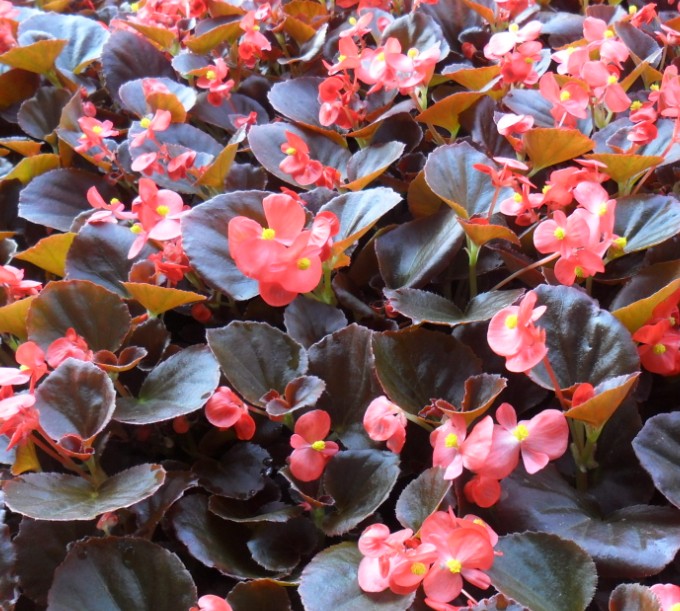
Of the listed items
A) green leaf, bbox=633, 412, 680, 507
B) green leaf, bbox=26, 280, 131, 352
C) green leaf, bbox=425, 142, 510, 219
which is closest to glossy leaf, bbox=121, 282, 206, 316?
green leaf, bbox=26, 280, 131, 352

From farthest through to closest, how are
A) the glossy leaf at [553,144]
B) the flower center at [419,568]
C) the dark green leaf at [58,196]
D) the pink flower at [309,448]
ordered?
1. the dark green leaf at [58,196]
2. the glossy leaf at [553,144]
3. the pink flower at [309,448]
4. the flower center at [419,568]

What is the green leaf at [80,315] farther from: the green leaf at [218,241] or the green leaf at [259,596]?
the green leaf at [259,596]

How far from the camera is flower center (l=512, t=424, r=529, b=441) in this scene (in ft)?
1.63

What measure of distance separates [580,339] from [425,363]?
0.40ft

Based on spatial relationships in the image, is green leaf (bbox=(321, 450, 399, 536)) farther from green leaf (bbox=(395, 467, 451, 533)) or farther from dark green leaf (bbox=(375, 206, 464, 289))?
dark green leaf (bbox=(375, 206, 464, 289))

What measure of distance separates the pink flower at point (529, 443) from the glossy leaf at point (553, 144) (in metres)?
0.30

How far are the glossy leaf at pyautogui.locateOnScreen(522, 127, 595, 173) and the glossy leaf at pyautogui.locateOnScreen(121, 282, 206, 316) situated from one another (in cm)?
34

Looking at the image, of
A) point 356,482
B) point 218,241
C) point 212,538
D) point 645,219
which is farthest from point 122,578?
point 645,219

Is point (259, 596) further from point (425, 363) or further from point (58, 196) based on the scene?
point (58, 196)

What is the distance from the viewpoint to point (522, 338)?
491 millimetres

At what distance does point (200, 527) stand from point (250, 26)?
0.61 m

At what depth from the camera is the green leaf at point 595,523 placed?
492 mm

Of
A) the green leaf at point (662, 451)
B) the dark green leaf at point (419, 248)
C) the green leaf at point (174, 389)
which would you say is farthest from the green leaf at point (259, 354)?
the green leaf at point (662, 451)

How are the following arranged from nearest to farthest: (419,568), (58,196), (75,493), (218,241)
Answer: (419,568) < (75,493) < (218,241) < (58,196)
